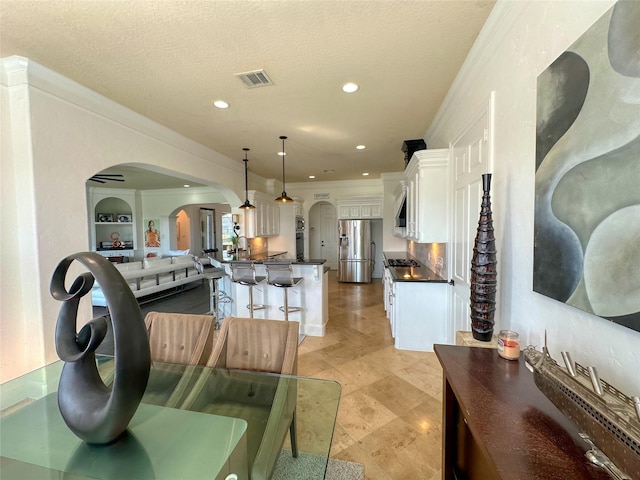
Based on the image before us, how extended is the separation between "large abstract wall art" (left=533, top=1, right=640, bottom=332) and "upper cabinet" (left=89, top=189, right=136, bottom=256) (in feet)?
33.1

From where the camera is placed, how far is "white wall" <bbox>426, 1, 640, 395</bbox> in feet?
3.01

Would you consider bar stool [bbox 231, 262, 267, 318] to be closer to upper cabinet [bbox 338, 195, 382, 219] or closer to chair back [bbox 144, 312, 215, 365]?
chair back [bbox 144, 312, 215, 365]

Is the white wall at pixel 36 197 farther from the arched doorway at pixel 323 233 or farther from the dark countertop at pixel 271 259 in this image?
the arched doorway at pixel 323 233

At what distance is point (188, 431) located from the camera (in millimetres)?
1232

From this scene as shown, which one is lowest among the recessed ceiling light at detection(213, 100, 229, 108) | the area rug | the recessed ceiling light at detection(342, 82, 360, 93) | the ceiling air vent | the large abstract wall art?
the area rug

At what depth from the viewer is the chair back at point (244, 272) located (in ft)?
12.5

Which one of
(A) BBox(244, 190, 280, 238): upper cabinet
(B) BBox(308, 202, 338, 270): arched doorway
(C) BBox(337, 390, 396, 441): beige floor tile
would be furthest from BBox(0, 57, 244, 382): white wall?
(B) BBox(308, 202, 338, 270): arched doorway

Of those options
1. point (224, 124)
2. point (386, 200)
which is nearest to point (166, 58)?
point (224, 124)

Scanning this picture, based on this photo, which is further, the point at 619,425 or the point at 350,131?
the point at 350,131

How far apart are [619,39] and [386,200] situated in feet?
18.7

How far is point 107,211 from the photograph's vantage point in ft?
29.3

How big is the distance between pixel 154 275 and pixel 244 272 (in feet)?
11.6

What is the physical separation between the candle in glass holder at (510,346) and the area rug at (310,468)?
0.97 m

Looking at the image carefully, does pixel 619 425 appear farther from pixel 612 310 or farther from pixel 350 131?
pixel 350 131
